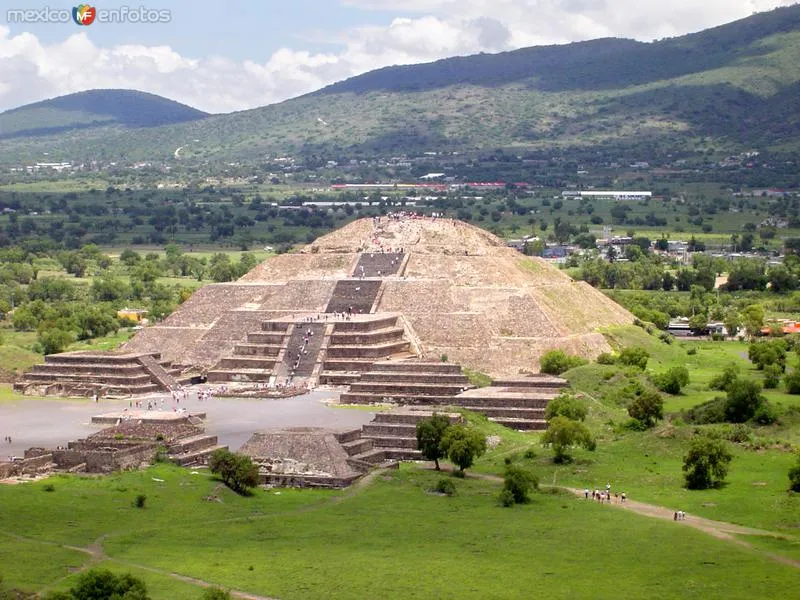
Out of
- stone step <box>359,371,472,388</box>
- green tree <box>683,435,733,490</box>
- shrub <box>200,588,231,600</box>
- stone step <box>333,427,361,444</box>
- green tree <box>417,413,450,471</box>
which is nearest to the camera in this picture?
shrub <box>200,588,231,600</box>

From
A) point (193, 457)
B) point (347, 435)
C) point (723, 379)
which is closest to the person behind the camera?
point (193, 457)

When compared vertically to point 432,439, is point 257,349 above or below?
below

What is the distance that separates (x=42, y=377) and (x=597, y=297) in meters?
35.9

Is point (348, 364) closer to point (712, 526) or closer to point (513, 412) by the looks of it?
point (513, 412)

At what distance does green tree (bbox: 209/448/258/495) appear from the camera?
62062mm

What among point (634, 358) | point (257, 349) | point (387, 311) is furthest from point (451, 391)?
point (387, 311)

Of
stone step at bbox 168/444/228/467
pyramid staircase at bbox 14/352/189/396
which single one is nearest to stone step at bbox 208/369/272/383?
pyramid staircase at bbox 14/352/189/396

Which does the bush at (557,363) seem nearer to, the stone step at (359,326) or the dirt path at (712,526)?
the stone step at (359,326)

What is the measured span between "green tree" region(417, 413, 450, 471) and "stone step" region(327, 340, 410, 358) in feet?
84.0

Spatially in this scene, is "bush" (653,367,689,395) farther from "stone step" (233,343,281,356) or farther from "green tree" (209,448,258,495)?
"green tree" (209,448,258,495)

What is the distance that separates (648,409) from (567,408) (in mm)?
3534

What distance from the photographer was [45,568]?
49.0 m

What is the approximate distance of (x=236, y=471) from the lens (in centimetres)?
6209

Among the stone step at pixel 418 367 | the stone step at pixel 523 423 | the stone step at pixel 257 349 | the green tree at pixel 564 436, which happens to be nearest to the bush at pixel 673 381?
the stone step at pixel 418 367
